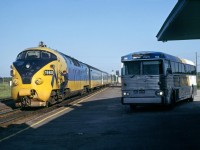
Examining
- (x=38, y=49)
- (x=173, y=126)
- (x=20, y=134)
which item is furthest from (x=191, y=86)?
(x=20, y=134)

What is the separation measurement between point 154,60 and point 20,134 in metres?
8.80

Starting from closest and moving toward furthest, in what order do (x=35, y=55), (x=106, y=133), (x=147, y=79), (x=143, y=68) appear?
(x=106, y=133) < (x=147, y=79) < (x=143, y=68) < (x=35, y=55)

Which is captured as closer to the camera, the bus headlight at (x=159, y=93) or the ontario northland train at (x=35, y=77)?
the bus headlight at (x=159, y=93)

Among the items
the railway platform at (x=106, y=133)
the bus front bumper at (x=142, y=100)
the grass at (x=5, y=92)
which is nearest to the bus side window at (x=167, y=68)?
the bus front bumper at (x=142, y=100)

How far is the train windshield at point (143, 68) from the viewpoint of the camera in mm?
18984

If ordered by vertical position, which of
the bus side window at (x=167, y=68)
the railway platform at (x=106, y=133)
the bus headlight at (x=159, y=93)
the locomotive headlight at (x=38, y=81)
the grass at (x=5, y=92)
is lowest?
the railway platform at (x=106, y=133)

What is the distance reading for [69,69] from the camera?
26156mm

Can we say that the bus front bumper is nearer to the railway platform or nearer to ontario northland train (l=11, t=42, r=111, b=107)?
the railway platform

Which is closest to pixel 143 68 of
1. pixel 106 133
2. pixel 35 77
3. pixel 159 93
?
pixel 159 93

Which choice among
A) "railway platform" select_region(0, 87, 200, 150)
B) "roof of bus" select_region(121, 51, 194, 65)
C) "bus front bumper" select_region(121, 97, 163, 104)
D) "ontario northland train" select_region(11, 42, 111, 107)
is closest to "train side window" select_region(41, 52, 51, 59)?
"ontario northland train" select_region(11, 42, 111, 107)

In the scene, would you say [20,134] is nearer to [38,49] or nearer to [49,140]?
[49,140]

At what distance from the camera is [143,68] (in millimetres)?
19156

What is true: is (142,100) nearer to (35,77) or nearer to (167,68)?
(167,68)

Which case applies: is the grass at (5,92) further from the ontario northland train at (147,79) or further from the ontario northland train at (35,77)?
the ontario northland train at (147,79)
